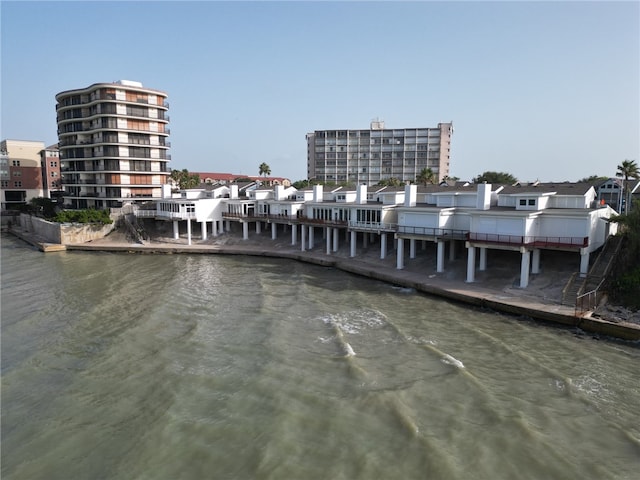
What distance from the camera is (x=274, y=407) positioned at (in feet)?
49.0

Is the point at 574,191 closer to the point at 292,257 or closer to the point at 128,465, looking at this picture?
the point at 292,257

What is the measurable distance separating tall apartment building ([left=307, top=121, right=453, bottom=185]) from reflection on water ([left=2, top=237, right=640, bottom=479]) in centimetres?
10292

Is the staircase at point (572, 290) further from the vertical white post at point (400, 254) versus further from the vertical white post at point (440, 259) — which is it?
the vertical white post at point (400, 254)

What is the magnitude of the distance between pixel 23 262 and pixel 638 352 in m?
50.7

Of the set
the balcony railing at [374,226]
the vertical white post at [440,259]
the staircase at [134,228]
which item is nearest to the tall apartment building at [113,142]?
the staircase at [134,228]

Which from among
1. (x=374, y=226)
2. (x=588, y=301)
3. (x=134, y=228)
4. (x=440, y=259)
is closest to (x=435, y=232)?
(x=440, y=259)

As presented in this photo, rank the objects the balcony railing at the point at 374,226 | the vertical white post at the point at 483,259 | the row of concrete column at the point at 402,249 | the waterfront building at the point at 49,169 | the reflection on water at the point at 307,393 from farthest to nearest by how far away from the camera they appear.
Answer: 1. the waterfront building at the point at 49,169
2. the balcony railing at the point at 374,226
3. the vertical white post at the point at 483,259
4. the row of concrete column at the point at 402,249
5. the reflection on water at the point at 307,393

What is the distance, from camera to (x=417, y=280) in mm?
31609

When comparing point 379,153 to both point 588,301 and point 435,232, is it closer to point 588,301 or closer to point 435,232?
point 435,232

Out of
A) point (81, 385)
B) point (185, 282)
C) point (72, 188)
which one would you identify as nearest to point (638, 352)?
point (81, 385)

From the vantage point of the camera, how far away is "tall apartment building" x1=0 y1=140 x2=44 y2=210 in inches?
3588

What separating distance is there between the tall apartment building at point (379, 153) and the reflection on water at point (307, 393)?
338 feet

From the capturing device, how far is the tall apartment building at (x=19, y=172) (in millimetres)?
91125

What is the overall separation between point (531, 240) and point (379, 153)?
103 metres
